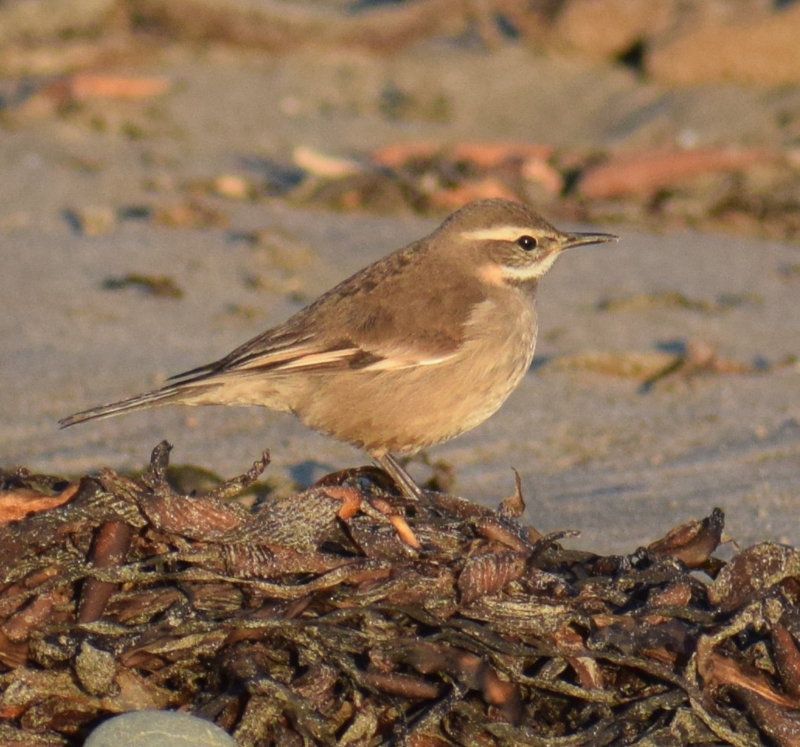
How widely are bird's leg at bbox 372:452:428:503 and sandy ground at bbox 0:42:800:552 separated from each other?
0.68 meters

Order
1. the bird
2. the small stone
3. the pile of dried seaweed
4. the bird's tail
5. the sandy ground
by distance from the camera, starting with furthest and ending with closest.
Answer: the sandy ground → the bird → the bird's tail → the pile of dried seaweed → the small stone

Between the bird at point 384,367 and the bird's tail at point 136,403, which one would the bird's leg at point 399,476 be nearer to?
the bird at point 384,367

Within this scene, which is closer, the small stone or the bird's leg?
the small stone

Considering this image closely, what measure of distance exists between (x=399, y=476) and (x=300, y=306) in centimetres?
366

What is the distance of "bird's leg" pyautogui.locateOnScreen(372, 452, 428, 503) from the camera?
6060 mm

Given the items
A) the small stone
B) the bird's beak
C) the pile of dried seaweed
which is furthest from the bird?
the small stone

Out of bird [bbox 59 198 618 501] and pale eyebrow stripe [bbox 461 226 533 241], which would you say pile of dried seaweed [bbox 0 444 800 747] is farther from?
pale eyebrow stripe [bbox 461 226 533 241]

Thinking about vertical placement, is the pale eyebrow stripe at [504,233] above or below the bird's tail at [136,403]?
above

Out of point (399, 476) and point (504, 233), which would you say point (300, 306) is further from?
point (399, 476)

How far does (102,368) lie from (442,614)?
13.7 ft

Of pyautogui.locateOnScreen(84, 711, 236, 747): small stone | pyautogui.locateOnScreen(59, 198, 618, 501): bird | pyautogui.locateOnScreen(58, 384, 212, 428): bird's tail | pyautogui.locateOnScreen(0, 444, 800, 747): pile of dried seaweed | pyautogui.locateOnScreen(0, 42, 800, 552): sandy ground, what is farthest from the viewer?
pyautogui.locateOnScreen(0, 42, 800, 552): sandy ground

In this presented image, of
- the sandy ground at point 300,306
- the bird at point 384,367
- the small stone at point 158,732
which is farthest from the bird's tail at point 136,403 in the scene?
the small stone at point 158,732

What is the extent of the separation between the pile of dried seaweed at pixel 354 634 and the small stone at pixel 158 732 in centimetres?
15

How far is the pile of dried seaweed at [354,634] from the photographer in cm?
449
